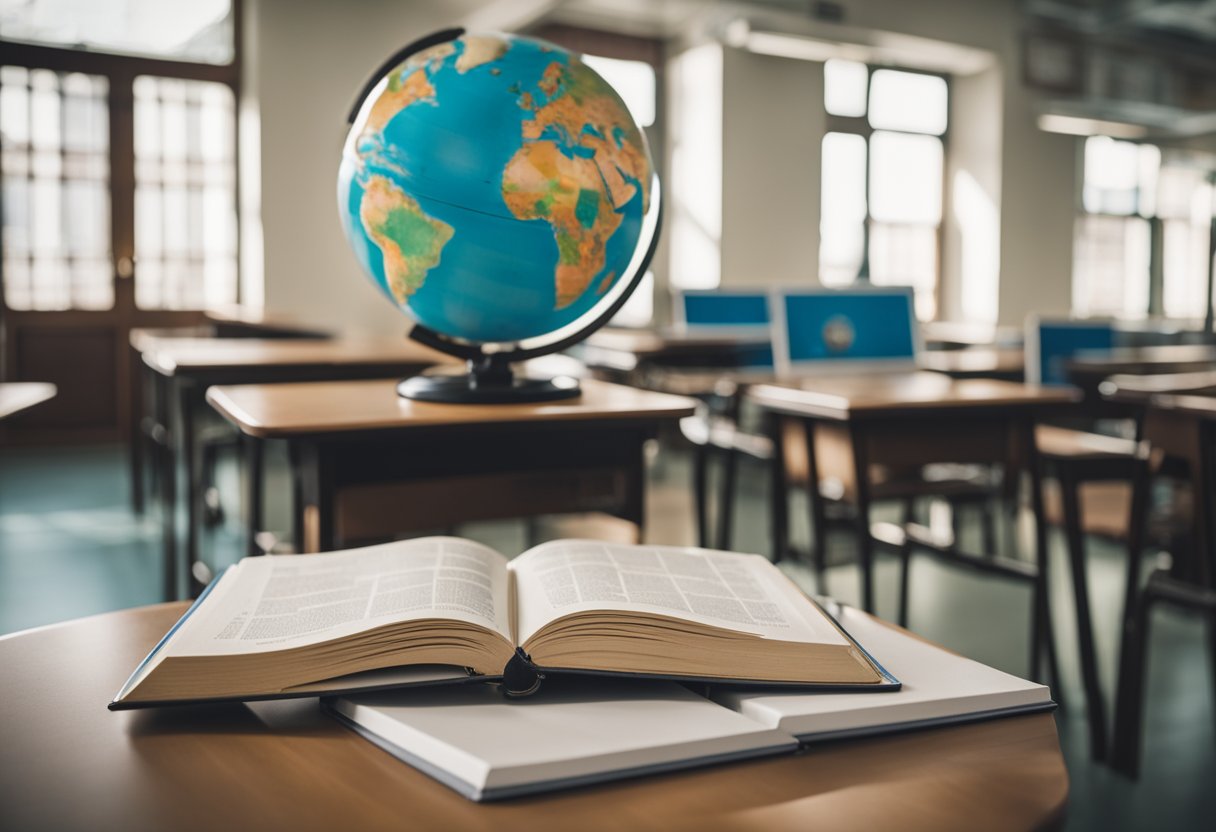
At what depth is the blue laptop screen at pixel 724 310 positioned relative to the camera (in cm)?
512

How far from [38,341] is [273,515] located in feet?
9.72

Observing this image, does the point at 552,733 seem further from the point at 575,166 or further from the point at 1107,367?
the point at 1107,367

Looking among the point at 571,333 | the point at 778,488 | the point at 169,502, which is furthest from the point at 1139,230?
the point at 571,333

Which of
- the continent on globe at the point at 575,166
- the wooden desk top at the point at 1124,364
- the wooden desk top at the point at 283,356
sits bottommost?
the wooden desk top at the point at 1124,364

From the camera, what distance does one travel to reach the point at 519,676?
57 cm

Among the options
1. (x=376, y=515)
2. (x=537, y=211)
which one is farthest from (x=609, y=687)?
(x=376, y=515)

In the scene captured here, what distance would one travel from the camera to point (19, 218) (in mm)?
6227

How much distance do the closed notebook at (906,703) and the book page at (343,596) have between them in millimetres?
164

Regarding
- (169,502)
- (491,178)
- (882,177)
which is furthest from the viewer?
(882,177)

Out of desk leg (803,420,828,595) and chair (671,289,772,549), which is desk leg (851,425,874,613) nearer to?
desk leg (803,420,828,595)

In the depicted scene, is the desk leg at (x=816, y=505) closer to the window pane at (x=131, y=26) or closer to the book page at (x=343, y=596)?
the book page at (x=343, y=596)

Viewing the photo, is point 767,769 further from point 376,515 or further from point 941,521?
point 941,521

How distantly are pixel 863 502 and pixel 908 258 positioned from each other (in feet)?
24.0

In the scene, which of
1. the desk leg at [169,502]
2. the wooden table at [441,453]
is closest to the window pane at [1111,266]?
the desk leg at [169,502]
